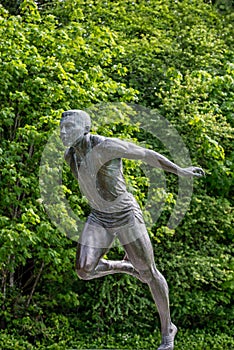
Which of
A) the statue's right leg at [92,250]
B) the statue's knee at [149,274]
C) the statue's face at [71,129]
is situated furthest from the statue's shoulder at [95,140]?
the statue's knee at [149,274]

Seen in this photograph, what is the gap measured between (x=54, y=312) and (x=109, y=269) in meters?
5.08

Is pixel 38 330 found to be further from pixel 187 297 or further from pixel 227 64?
pixel 227 64

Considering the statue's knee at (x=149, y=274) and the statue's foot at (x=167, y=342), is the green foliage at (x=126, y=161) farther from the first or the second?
the statue's foot at (x=167, y=342)

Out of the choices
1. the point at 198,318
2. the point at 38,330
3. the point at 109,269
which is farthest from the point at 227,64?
the point at 109,269

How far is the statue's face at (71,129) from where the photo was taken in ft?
17.6

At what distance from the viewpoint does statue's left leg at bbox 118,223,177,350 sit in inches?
218

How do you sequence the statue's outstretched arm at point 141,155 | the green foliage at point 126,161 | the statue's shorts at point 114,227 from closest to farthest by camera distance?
the statue's outstretched arm at point 141,155 → the statue's shorts at point 114,227 → the green foliage at point 126,161

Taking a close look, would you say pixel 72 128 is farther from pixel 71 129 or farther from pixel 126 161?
pixel 126 161

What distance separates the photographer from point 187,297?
10625mm

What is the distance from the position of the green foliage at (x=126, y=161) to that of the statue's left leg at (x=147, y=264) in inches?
108

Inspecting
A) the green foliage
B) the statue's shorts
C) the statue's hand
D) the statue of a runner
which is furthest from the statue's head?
the green foliage

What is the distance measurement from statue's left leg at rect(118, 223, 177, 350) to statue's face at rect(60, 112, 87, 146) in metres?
0.85

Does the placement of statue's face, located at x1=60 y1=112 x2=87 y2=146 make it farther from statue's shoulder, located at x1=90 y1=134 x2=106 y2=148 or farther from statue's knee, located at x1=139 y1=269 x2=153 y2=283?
statue's knee, located at x1=139 y1=269 x2=153 y2=283

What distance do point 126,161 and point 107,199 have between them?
11.3 feet
